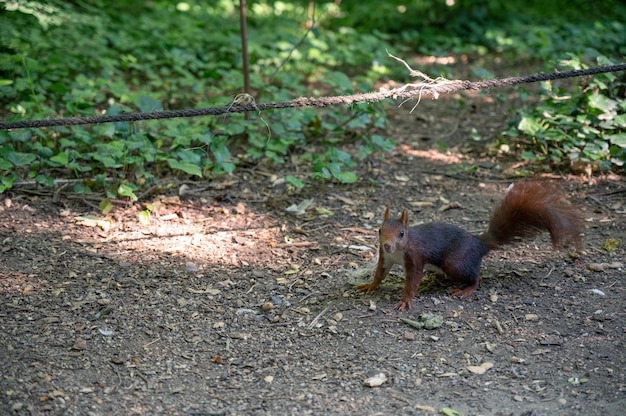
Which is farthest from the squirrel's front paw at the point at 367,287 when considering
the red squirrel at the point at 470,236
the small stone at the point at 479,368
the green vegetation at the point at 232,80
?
the green vegetation at the point at 232,80

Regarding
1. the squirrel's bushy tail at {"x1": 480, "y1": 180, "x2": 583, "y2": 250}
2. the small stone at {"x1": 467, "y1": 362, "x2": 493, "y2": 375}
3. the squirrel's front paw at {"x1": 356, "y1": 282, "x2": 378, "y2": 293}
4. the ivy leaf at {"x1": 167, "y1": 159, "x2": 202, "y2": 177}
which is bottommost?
the small stone at {"x1": 467, "y1": 362, "x2": 493, "y2": 375}

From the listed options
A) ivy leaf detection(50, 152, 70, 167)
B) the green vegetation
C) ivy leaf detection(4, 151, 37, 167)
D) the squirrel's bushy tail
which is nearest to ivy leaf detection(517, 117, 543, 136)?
the green vegetation

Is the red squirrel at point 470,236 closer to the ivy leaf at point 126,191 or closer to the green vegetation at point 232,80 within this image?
the green vegetation at point 232,80

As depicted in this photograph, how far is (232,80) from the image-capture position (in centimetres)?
624

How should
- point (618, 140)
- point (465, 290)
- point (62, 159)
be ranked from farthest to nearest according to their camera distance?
point (618, 140), point (62, 159), point (465, 290)

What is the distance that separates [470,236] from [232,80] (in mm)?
3385

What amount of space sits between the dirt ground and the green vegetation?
10.2 inches

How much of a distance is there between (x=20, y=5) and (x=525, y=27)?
19.4 ft

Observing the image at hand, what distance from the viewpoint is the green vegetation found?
459cm

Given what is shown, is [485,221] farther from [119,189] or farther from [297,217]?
[119,189]

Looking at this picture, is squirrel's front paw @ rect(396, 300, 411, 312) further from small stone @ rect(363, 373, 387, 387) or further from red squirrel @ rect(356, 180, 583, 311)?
small stone @ rect(363, 373, 387, 387)

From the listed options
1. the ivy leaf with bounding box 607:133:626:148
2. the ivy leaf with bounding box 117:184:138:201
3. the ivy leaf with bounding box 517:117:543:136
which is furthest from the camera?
the ivy leaf with bounding box 517:117:543:136

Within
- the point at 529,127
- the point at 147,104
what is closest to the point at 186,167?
the point at 147,104

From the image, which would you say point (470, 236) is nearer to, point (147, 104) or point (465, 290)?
point (465, 290)
